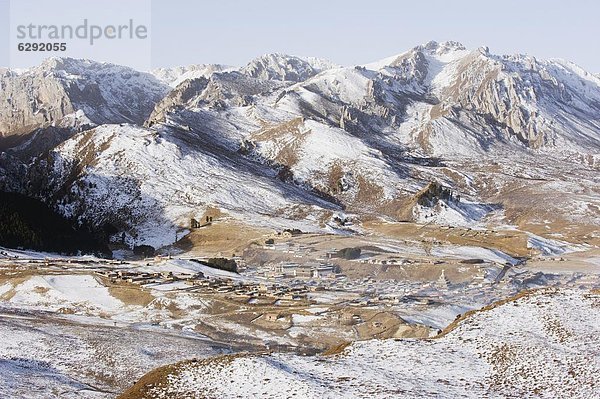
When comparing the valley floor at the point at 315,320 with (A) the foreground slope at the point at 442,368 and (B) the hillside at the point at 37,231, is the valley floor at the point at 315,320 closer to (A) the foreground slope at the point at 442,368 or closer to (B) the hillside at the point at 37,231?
(A) the foreground slope at the point at 442,368

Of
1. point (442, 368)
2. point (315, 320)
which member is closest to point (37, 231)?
point (315, 320)

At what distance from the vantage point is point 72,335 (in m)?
59.2

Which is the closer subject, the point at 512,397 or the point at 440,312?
the point at 512,397

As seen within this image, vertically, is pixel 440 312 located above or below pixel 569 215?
above

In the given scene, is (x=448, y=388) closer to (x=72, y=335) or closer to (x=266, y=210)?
(x=72, y=335)

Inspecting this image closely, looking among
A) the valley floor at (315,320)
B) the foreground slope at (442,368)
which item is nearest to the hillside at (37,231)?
the valley floor at (315,320)

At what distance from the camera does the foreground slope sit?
3231 cm

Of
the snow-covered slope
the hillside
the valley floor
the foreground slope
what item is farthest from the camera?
the snow-covered slope

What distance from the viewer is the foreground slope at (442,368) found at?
106ft

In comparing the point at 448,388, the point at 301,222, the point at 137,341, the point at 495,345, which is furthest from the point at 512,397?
the point at 301,222

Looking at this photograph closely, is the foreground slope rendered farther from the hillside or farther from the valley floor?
the hillside

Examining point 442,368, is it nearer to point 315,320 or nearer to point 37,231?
point 315,320

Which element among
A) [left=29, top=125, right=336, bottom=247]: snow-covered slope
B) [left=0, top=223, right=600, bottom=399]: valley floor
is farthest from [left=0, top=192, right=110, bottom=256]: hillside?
[left=29, top=125, right=336, bottom=247]: snow-covered slope

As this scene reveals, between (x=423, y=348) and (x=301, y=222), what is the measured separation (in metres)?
130
